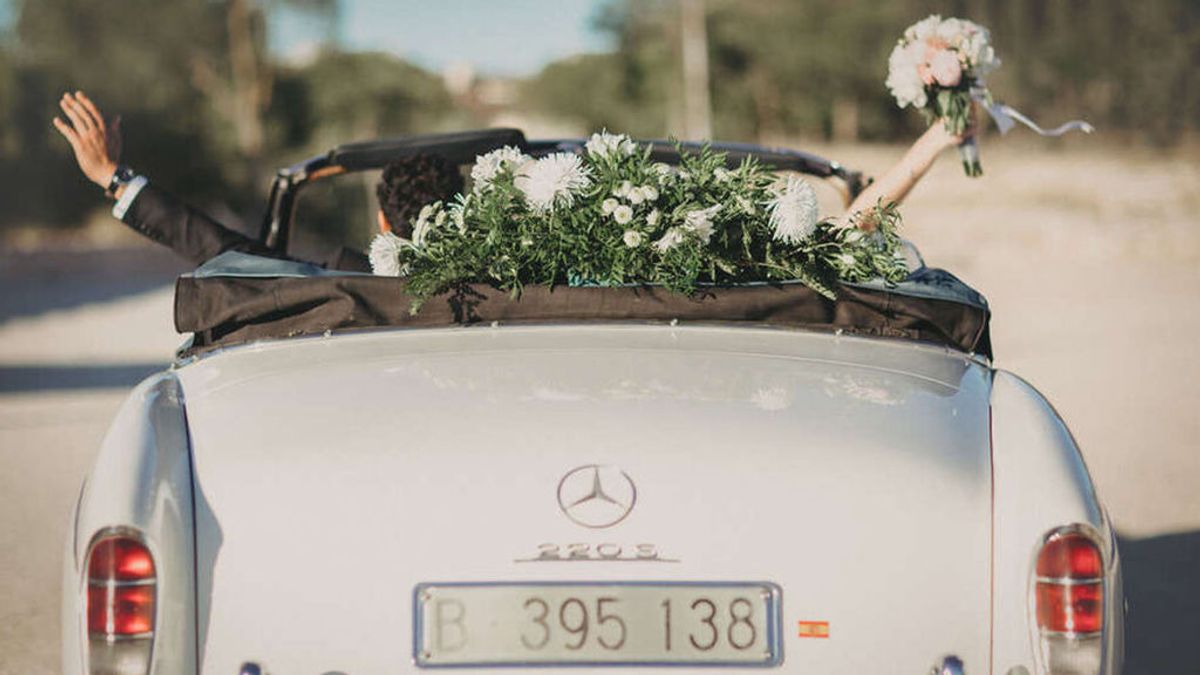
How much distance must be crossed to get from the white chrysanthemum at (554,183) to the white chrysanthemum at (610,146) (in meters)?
0.11

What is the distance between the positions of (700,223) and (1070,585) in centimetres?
114

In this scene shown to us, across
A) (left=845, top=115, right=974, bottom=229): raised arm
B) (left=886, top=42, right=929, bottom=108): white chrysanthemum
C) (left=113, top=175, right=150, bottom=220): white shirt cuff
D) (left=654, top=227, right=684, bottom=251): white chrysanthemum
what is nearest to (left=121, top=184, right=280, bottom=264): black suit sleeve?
(left=113, top=175, right=150, bottom=220): white shirt cuff

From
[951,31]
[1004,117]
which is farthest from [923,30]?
[1004,117]

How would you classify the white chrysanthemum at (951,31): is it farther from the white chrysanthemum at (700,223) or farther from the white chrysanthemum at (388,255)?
the white chrysanthemum at (388,255)

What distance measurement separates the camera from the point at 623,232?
3.33 meters

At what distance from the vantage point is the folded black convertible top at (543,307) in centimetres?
327

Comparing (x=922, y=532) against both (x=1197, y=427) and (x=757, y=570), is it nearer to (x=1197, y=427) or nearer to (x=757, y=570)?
(x=757, y=570)

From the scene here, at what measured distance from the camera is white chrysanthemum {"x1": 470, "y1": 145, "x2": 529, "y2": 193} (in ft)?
11.3

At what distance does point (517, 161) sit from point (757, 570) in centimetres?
130

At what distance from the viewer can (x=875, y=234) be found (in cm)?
361

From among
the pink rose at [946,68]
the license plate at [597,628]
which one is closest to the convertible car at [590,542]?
the license plate at [597,628]

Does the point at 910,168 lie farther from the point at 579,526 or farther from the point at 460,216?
the point at 579,526

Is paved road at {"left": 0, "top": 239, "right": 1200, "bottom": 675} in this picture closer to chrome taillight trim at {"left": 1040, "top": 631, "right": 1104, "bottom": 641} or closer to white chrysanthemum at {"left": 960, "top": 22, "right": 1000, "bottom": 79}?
white chrysanthemum at {"left": 960, "top": 22, "right": 1000, "bottom": 79}

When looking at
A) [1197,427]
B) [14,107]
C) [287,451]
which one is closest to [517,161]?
[287,451]
